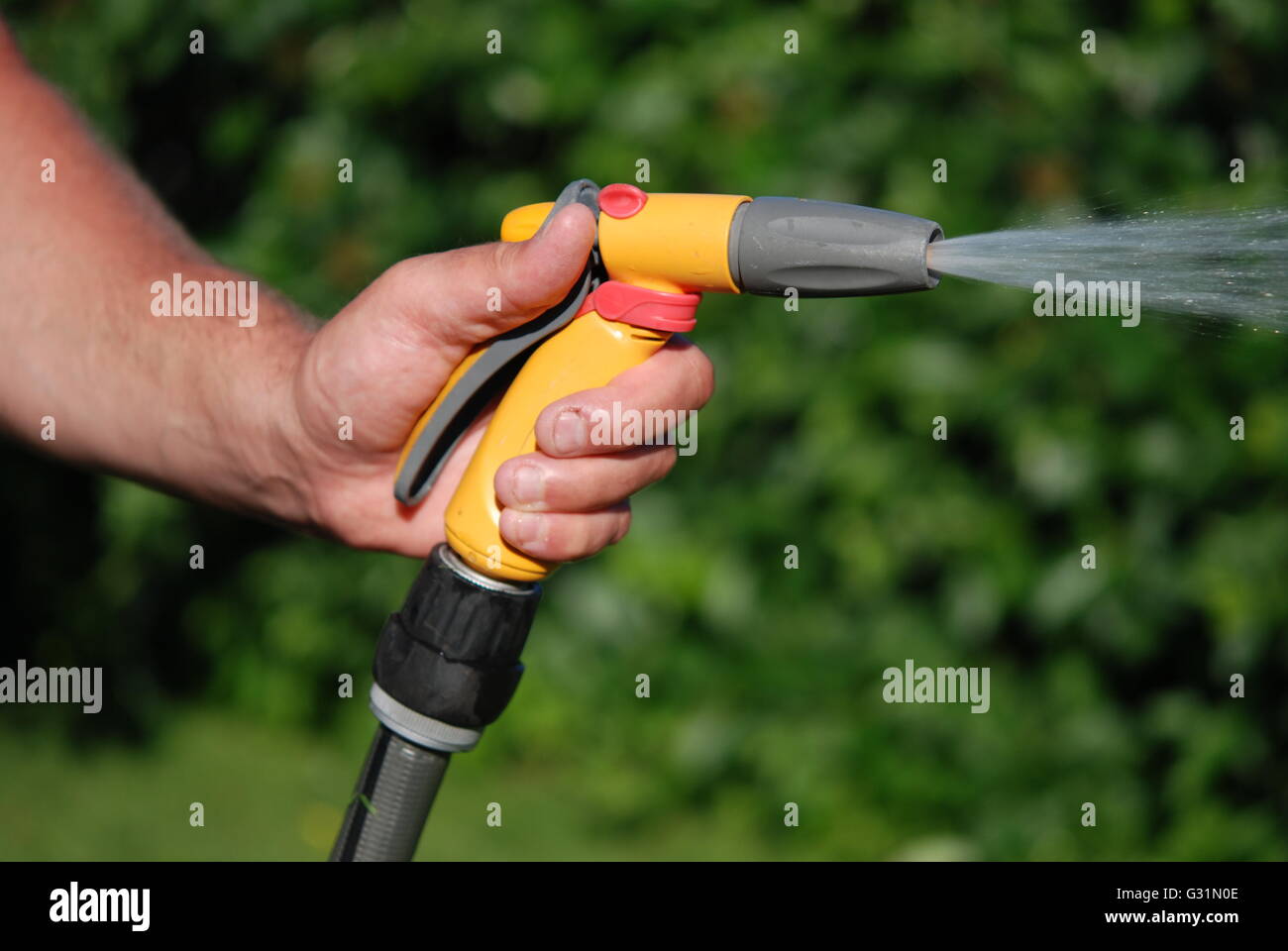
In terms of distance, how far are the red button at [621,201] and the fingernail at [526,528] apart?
33 cm

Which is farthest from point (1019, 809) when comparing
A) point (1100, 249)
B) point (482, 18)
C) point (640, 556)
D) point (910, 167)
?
point (482, 18)

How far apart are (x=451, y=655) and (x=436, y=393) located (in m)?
0.36

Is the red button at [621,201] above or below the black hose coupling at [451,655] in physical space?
above

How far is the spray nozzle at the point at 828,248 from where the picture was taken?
1379mm

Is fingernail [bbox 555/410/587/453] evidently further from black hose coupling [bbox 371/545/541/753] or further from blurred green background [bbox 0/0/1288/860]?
blurred green background [bbox 0/0/1288/860]

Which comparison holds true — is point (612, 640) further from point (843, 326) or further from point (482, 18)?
point (482, 18)

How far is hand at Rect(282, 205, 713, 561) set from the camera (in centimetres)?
153

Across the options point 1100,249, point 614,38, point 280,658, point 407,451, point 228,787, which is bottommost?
point 228,787

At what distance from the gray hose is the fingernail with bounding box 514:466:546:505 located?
0.96 ft

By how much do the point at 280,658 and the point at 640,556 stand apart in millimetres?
1267

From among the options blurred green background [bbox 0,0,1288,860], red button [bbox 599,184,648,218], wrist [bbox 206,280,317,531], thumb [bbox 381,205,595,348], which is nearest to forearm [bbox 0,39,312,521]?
wrist [bbox 206,280,317,531]

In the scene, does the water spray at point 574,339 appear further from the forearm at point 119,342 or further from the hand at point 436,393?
the forearm at point 119,342

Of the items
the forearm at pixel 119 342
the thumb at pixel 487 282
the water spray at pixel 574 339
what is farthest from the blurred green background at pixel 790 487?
the thumb at pixel 487 282
